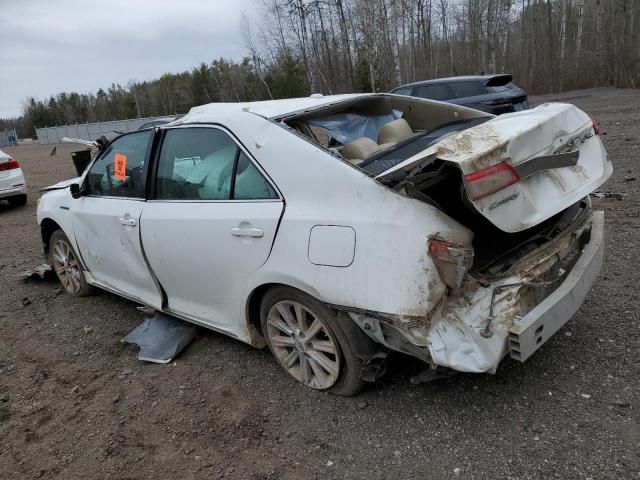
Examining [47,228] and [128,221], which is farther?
[47,228]

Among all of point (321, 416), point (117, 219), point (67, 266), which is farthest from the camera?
point (67, 266)

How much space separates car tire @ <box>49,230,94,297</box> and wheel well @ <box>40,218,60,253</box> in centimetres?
6

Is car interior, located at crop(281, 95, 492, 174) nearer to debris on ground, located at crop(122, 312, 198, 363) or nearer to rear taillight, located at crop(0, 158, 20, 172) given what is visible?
debris on ground, located at crop(122, 312, 198, 363)

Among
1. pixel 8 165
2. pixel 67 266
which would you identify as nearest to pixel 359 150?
pixel 67 266

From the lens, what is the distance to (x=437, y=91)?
487 inches

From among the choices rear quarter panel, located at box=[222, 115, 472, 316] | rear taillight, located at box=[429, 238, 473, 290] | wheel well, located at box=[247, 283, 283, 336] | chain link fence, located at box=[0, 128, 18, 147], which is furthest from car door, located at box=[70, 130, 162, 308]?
chain link fence, located at box=[0, 128, 18, 147]

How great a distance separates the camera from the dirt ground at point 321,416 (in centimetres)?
235

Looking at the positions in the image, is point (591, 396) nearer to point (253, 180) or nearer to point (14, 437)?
point (253, 180)

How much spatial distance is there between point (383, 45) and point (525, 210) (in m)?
32.5

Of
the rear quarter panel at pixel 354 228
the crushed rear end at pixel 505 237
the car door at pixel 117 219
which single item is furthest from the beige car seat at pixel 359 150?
the car door at pixel 117 219

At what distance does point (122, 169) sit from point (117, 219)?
411 millimetres

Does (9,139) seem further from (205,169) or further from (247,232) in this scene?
(247,232)

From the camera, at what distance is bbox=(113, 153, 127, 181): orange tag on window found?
3850 mm

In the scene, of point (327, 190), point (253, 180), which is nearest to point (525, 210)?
point (327, 190)
